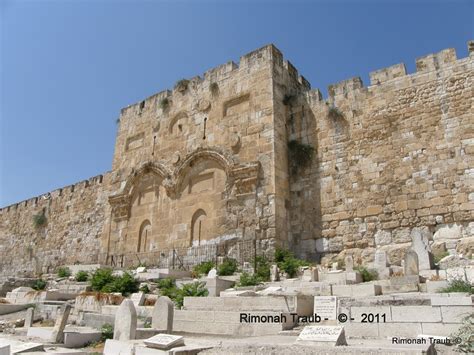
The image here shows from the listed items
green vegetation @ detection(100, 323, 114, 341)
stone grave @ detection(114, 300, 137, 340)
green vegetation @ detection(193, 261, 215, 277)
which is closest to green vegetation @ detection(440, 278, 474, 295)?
stone grave @ detection(114, 300, 137, 340)

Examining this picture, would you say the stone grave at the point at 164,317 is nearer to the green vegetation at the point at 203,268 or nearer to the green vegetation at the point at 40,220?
the green vegetation at the point at 203,268

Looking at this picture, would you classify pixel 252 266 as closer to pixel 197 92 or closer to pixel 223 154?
pixel 223 154

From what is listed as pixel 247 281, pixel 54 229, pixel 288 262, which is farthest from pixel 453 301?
pixel 54 229

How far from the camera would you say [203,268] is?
41.8ft

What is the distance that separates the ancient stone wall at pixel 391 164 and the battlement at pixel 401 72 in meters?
0.03

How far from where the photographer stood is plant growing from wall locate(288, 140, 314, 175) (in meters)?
14.2

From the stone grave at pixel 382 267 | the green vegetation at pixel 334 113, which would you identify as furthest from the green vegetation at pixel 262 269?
the green vegetation at pixel 334 113

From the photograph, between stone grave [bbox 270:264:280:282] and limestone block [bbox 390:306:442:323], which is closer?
limestone block [bbox 390:306:442:323]

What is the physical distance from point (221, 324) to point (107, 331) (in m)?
2.07

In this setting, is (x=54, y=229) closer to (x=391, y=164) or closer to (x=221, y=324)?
(x=391, y=164)

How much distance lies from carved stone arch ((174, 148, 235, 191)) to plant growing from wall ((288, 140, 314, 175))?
1.97 m

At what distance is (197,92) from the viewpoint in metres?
16.8

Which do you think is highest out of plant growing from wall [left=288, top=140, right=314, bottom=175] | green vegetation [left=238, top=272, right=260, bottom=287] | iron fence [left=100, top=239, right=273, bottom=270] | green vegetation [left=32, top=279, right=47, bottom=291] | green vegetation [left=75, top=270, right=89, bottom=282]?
plant growing from wall [left=288, top=140, right=314, bottom=175]

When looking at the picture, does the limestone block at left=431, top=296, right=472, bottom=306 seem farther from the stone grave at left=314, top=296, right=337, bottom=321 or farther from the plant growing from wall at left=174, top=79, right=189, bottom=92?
the plant growing from wall at left=174, top=79, right=189, bottom=92
